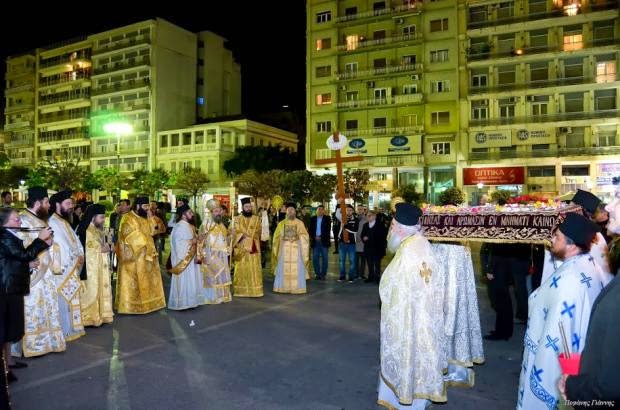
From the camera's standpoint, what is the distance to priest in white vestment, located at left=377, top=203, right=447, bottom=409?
463cm

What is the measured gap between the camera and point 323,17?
46469 millimetres

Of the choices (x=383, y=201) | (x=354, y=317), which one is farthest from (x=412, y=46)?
(x=354, y=317)

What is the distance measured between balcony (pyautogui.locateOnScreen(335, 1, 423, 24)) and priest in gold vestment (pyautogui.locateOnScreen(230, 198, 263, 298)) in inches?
1436

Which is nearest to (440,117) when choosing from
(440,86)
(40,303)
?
(440,86)

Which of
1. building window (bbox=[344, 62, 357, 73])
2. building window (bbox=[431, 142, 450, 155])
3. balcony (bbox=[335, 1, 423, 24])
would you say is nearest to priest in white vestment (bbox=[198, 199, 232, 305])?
building window (bbox=[431, 142, 450, 155])

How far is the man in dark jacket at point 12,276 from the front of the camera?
486 centimetres

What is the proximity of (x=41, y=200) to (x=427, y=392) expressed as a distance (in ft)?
17.7

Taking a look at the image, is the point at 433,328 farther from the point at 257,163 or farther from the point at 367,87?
the point at 257,163

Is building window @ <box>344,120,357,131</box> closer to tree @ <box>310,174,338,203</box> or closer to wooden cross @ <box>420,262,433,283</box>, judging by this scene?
tree @ <box>310,174,338,203</box>

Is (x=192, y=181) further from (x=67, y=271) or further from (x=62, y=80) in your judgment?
(x=67, y=271)

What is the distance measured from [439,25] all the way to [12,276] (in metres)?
42.3

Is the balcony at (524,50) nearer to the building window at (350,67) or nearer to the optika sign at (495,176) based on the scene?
the optika sign at (495,176)

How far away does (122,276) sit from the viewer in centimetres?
915

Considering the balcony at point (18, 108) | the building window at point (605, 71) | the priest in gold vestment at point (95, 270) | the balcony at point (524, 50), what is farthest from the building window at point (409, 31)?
the balcony at point (18, 108)
